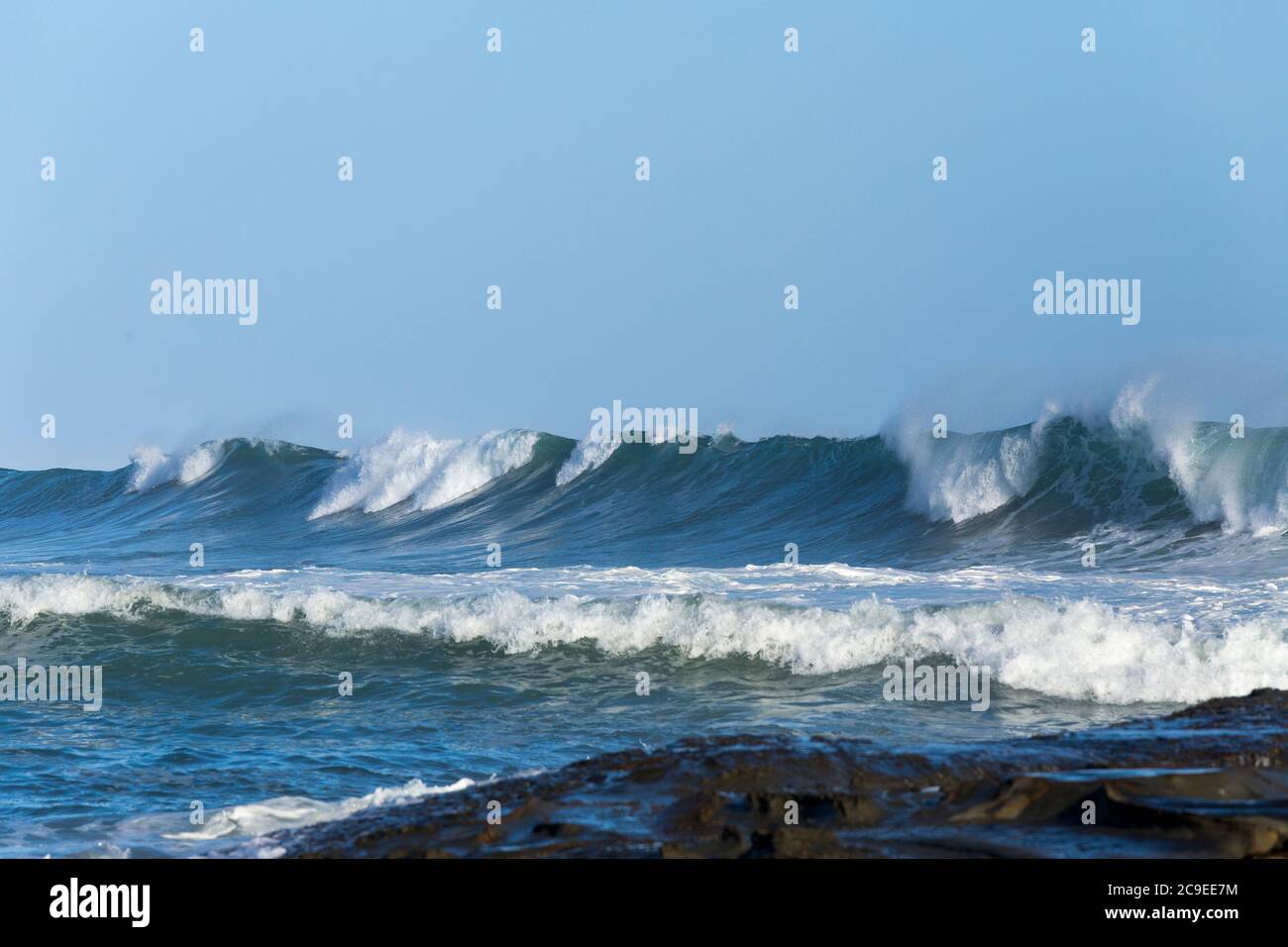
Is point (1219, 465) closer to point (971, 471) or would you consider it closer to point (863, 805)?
point (971, 471)

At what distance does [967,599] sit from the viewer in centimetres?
1241

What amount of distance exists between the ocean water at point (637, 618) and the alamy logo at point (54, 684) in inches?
7.2

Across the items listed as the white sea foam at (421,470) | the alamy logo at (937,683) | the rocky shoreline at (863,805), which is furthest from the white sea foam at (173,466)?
the rocky shoreline at (863,805)

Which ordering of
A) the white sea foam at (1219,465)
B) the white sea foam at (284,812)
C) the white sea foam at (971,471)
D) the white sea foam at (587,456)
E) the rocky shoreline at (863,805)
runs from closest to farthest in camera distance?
the rocky shoreline at (863,805) < the white sea foam at (284,812) < the white sea foam at (1219,465) < the white sea foam at (971,471) < the white sea foam at (587,456)

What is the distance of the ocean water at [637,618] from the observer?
25.7 ft

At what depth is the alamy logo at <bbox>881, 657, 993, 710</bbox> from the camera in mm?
9508

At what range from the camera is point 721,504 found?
22.3 meters

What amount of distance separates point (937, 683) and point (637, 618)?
3.19 meters

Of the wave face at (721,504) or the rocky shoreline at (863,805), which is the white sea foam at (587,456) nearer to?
the wave face at (721,504)

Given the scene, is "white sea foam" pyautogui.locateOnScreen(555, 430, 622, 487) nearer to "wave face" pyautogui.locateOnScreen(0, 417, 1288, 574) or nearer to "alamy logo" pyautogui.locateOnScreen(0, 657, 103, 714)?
"wave face" pyautogui.locateOnScreen(0, 417, 1288, 574)
